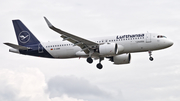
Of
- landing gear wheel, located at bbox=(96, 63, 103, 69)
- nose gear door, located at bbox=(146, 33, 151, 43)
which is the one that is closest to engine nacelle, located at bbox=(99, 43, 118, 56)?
nose gear door, located at bbox=(146, 33, 151, 43)

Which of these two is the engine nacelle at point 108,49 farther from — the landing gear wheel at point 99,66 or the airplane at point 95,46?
the landing gear wheel at point 99,66

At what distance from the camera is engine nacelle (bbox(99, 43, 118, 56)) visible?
169 ft

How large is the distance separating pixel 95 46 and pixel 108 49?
208 cm

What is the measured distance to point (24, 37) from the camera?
59.4m

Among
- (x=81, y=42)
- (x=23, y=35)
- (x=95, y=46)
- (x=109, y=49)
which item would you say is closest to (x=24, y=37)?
(x=23, y=35)

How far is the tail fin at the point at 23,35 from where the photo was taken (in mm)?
58688

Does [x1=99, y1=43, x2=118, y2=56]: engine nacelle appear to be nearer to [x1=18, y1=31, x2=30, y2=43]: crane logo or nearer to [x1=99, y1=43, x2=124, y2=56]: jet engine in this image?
[x1=99, y1=43, x2=124, y2=56]: jet engine

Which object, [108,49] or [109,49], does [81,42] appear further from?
[109,49]

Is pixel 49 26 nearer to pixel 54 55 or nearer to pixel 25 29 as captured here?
pixel 54 55

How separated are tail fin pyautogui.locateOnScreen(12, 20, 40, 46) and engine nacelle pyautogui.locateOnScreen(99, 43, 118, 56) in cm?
1113

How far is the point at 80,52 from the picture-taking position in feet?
179

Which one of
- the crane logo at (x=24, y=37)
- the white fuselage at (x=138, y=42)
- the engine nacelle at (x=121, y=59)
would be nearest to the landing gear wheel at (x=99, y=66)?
the engine nacelle at (x=121, y=59)

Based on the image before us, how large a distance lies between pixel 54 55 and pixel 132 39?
1140cm

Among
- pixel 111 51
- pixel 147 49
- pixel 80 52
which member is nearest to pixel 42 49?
pixel 80 52
